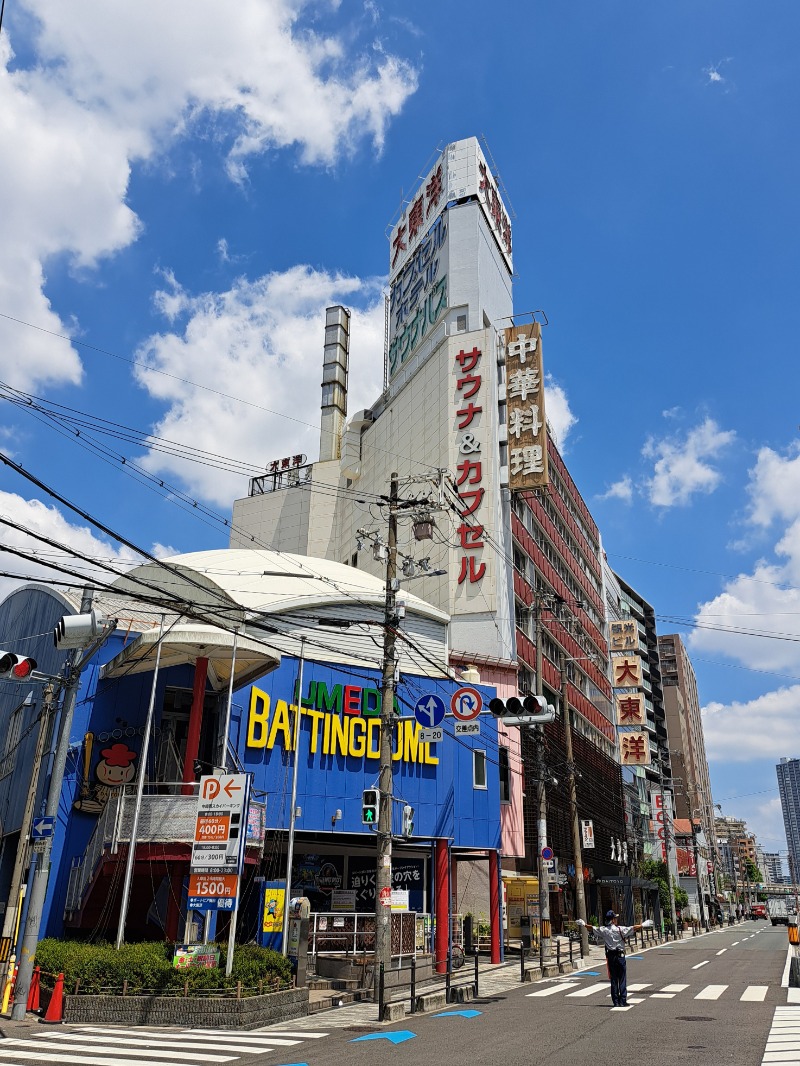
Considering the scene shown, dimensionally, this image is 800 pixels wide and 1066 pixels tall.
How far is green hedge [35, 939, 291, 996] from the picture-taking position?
16844 mm

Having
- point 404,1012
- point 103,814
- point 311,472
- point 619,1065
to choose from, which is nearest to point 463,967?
point 404,1012

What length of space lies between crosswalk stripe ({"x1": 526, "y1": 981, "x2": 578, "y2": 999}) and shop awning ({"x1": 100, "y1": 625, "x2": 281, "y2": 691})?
1141cm

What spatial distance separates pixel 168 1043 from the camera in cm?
1400

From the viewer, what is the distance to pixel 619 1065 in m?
11.2

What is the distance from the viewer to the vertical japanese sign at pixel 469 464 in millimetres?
44969

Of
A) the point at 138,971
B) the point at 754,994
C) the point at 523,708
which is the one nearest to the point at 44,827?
the point at 138,971

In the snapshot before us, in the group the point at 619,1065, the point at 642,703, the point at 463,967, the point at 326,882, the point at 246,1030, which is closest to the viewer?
the point at 619,1065

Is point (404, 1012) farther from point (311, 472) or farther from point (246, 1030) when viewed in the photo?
point (311, 472)

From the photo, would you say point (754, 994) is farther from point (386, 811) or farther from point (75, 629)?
point (75, 629)

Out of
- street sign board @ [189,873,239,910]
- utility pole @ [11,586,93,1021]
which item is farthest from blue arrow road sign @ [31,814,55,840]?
street sign board @ [189,873,239,910]

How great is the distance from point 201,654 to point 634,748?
48.2 metres

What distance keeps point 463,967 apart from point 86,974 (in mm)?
15608

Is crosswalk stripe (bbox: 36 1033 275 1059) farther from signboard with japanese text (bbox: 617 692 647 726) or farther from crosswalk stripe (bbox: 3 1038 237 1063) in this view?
signboard with japanese text (bbox: 617 692 647 726)

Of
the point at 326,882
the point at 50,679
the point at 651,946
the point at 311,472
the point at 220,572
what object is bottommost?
the point at 651,946
